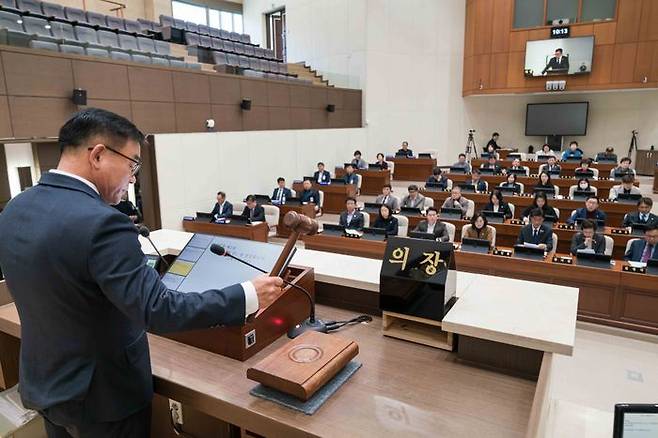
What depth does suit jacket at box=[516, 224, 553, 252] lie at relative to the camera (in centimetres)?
607

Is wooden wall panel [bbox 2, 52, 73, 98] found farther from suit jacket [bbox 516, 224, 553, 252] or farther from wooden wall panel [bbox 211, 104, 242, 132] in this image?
suit jacket [bbox 516, 224, 553, 252]

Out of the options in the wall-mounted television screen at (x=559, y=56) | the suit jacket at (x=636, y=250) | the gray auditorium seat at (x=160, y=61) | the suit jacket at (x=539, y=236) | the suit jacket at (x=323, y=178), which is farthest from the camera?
the wall-mounted television screen at (x=559, y=56)

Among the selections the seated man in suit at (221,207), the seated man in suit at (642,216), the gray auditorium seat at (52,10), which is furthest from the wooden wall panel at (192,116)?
the seated man in suit at (642,216)

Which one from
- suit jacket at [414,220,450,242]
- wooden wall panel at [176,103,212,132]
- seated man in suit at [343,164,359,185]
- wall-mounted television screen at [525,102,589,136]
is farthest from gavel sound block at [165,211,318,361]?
wall-mounted television screen at [525,102,589,136]

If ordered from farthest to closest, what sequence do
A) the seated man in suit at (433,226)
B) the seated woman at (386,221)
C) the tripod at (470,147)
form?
the tripod at (470,147) < the seated woman at (386,221) < the seated man in suit at (433,226)

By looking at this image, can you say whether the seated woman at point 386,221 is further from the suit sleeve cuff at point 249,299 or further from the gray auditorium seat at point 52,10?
the gray auditorium seat at point 52,10

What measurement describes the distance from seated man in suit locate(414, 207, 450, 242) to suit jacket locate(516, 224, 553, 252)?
3.36 ft

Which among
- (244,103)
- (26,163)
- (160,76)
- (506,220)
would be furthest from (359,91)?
(26,163)

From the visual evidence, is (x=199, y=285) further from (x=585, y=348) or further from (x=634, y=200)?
(x=634, y=200)

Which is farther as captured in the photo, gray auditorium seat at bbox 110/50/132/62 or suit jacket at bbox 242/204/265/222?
suit jacket at bbox 242/204/265/222

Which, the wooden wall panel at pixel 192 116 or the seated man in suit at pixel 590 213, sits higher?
the wooden wall panel at pixel 192 116

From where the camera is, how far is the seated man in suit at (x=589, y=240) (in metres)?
5.67

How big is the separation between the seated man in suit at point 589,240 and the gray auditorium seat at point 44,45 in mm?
8050

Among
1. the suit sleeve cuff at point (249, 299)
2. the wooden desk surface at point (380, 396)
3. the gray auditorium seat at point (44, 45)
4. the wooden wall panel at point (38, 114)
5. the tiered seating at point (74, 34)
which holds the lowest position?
the wooden desk surface at point (380, 396)
